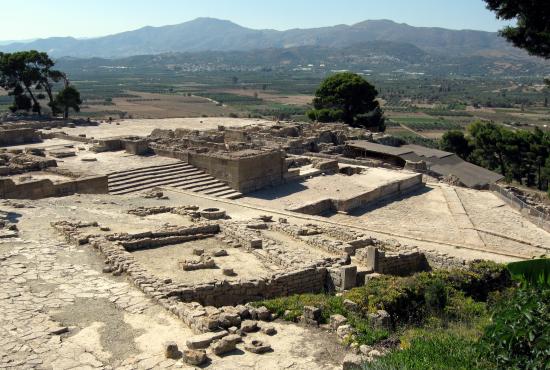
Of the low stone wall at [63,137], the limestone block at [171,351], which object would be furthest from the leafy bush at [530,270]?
the low stone wall at [63,137]

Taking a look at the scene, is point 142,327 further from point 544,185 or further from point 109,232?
point 544,185

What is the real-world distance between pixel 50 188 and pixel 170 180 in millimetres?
5196

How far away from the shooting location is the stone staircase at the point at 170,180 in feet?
70.5

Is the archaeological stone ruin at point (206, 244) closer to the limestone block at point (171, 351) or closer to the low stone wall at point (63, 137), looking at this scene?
the limestone block at point (171, 351)

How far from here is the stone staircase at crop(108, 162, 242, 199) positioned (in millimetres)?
21491

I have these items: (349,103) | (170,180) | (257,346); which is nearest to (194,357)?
(257,346)

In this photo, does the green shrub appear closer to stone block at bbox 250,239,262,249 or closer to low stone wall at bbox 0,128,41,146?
stone block at bbox 250,239,262,249

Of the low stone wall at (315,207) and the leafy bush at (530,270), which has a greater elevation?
the leafy bush at (530,270)

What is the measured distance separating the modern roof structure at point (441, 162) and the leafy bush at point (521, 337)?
75.2 ft

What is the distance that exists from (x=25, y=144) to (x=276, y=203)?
595 inches

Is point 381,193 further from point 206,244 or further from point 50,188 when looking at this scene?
point 50,188

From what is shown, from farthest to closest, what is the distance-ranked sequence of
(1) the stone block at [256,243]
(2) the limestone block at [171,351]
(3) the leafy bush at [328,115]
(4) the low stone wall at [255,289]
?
(3) the leafy bush at [328,115] → (1) the stone block at [256,243] → (4) the low stone wall at [255,289] → (2) the limestone block at [171,351]

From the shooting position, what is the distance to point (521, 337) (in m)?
5.86

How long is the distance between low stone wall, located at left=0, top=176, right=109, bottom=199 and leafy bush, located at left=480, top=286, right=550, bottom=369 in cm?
1566
